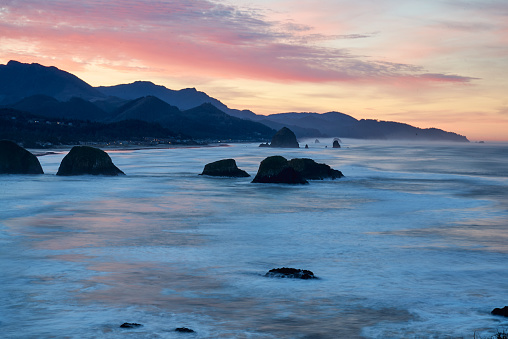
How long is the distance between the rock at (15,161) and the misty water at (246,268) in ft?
49.9

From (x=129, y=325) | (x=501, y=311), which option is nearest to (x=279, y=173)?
(x=501, y=311)

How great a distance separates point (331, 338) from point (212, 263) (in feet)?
20.8

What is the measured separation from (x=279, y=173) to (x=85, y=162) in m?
16.4

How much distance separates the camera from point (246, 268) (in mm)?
14539

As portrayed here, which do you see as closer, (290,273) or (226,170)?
(290,273)

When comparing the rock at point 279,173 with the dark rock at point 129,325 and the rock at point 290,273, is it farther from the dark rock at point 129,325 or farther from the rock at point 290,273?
the dark rock at point 129,325

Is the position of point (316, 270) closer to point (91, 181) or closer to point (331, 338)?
point (331, 338)

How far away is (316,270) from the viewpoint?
47.2 ft

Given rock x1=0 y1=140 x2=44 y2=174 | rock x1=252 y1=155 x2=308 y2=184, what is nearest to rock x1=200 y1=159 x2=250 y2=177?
rock x1=252 y1=155 x2=308 y2=184

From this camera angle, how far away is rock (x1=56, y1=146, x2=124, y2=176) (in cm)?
4488

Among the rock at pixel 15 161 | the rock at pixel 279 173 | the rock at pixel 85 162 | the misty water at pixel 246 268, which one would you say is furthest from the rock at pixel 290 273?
the rock at pixel 15 161

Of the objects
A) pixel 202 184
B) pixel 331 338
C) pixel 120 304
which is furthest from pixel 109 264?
pixel 202 184

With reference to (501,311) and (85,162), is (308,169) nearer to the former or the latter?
(85,162)

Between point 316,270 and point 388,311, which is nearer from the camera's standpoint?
point 388,311
